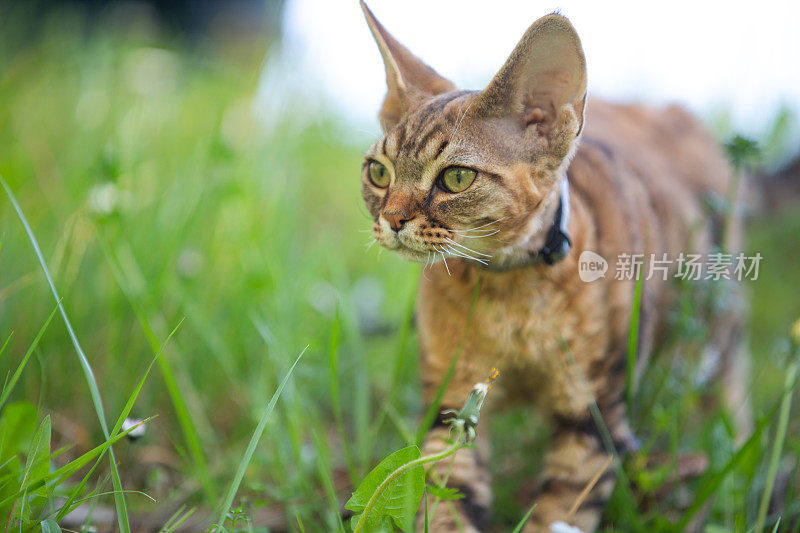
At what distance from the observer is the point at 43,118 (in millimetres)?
2818

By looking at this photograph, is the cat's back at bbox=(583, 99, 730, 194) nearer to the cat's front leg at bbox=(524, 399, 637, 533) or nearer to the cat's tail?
the cat's tail

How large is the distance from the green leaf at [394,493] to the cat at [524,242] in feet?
1.08

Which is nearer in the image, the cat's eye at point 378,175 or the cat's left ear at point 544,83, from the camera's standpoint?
the cat's left ear at point 544,83

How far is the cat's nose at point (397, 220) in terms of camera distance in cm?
109

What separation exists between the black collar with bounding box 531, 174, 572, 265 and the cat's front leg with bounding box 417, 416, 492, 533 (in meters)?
0.46

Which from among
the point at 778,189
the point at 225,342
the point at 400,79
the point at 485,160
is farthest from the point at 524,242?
the point at 778,189

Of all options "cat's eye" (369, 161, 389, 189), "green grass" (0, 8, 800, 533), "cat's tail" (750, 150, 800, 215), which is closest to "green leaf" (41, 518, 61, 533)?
"green grass" (0, 8, 800, 533)

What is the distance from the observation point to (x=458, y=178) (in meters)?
1.11

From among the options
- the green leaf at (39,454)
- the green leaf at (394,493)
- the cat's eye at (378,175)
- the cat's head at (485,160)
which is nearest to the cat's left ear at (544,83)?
the cat's head at (485,160)

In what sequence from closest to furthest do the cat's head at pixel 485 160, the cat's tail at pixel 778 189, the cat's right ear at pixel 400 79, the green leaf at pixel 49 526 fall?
the green leaf at pixel 49 526, the cat's head at pixel 485 160, the cat's right ear at pixel 400 79, the cat's tail at pixel 778 189

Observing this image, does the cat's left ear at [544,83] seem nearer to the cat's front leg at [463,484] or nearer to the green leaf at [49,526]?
the cat's front leg at [463,484]

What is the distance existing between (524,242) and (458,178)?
212 millimetres

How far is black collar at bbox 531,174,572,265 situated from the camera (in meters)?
1.21

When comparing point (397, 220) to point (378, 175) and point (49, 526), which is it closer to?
point (378, 175)
